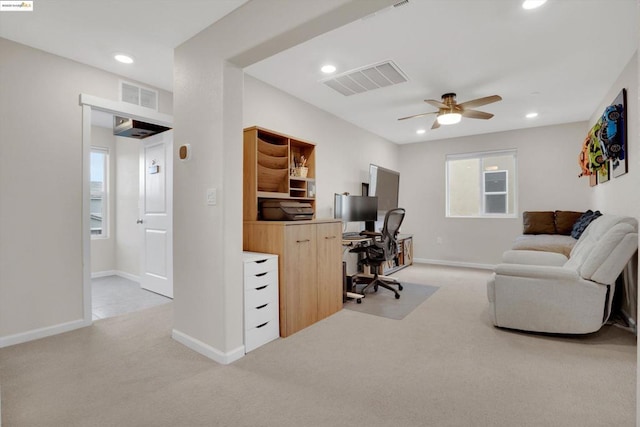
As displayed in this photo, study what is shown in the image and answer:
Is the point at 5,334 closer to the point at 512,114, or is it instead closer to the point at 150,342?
the point at 150,342

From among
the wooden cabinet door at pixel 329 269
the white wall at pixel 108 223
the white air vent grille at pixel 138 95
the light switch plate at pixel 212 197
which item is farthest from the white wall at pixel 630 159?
the white wall at pixel 108 223

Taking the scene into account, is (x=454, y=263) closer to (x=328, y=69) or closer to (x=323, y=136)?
(x=323, y=136)

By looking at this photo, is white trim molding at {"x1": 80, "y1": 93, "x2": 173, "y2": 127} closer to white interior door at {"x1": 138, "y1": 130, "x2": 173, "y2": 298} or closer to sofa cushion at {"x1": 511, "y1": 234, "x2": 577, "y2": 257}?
white interior door at {"x1": 138, "y1": 130, "x2": 173, "y2": 298}

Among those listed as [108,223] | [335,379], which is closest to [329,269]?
[335,379]

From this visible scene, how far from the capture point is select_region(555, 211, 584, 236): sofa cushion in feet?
15.4

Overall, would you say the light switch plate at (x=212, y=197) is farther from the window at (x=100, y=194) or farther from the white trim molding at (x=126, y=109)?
the window at (x=100, y=194)

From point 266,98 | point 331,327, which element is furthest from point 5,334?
point 266,98

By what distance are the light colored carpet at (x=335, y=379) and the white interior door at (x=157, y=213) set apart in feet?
3.85

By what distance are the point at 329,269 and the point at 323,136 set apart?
80.5 inches

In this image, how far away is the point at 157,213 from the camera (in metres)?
4.04

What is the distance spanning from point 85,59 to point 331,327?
3.31 m

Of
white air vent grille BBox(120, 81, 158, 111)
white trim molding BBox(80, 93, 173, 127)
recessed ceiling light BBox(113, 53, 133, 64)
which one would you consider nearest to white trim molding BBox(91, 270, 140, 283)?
white trim molding BBox(80, 93, 173, 127)

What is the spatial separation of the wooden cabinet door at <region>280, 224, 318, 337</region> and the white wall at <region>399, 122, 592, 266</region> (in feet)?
13.4

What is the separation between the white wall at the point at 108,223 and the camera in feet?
16.5
